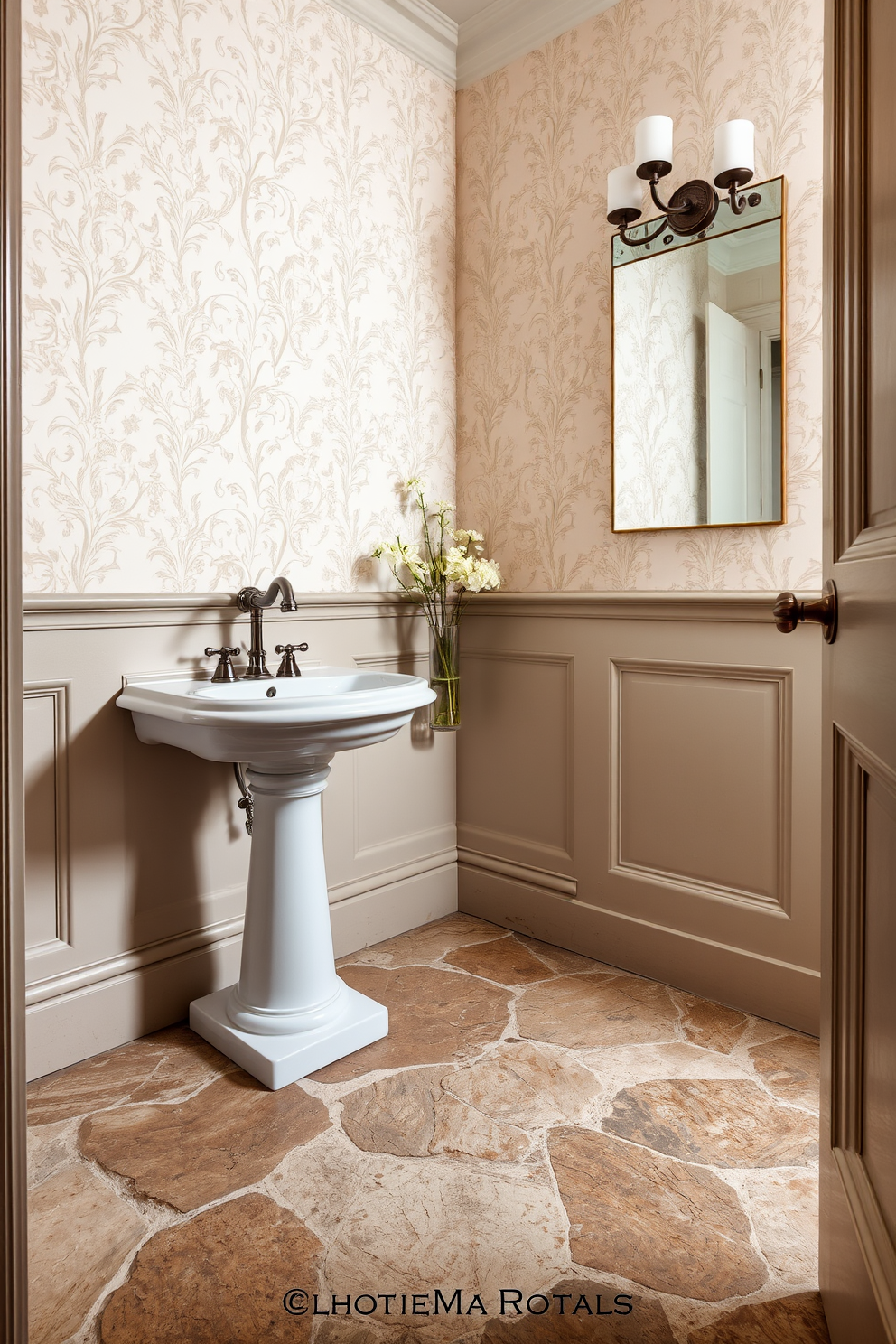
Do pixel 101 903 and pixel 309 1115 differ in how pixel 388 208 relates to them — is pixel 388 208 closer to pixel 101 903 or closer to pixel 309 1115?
pixel 101 903

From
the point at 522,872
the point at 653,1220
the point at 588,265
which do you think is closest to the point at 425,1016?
the point at 522,872

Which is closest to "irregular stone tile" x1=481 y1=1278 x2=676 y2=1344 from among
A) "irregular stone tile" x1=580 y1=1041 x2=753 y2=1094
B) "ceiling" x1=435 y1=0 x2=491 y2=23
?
"irregular stone tile" x1=580 y1=1041 x2=753 y2=1094

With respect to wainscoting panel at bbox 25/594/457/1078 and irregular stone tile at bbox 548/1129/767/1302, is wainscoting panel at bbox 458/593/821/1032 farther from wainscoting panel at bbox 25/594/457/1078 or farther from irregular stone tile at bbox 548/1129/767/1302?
irregular stone tile at bbox 548/1129/767/1302

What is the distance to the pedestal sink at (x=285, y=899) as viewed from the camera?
158 cm

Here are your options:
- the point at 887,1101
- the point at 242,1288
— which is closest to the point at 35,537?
the point at 242,1288

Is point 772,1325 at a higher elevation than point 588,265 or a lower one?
lower

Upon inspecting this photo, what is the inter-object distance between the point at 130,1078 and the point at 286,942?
418 mm

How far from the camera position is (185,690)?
5.88 ft

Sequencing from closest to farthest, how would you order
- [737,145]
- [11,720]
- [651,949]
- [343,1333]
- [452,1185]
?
[11,720] → [343,1333] → [452,1185] → [737,145] → [651,949]

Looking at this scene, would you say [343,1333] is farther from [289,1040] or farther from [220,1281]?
[289,1040]

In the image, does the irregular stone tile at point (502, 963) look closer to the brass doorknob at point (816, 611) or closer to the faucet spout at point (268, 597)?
the faucet spout at point (268, 597)

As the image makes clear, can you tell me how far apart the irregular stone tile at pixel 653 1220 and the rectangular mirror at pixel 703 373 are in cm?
135

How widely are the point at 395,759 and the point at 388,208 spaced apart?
1591mm

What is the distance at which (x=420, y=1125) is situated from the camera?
1.51 m
